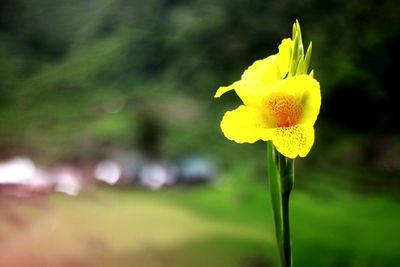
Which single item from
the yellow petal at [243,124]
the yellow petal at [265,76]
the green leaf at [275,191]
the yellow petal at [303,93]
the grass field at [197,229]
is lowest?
the green leaf at [275,191]

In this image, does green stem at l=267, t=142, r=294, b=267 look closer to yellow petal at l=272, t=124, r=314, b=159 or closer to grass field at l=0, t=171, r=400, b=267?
yellow petal at l=272, t=124, r=314, b=159

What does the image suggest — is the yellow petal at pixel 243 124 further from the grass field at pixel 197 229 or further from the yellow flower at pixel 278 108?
the grass field at pixel 197 229

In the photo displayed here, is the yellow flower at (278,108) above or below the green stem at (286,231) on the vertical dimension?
above

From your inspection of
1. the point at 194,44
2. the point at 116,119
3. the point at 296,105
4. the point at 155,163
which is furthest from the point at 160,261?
the point at 296,105

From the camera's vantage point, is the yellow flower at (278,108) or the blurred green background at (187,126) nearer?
the yellow flower at (278,108)

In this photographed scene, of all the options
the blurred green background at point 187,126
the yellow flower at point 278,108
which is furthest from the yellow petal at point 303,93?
the blurred green background at point 187,126

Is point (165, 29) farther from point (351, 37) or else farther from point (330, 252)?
point (330, 252)

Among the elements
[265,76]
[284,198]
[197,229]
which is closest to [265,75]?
[265,76]
